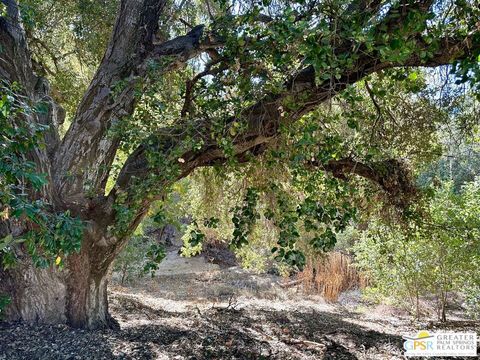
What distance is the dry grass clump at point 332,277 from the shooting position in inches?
347

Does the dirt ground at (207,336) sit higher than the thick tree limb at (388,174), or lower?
lower

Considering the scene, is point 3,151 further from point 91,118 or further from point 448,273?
point 448,273

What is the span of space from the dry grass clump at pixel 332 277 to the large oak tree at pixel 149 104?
5.30 metres

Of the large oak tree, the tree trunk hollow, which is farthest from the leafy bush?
the tree trunk hollow

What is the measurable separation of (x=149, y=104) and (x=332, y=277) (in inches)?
283

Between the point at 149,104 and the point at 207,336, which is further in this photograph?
the point at 207,336

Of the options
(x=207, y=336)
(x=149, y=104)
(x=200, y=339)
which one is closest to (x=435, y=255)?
(x=207, y=336)

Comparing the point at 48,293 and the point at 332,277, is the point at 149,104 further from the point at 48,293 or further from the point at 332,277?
the point at 332,277

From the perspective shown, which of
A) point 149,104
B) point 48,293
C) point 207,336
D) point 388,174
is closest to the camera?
point 149,104

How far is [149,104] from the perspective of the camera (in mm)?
2998

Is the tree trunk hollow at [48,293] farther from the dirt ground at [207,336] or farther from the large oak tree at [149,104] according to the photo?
the dirt ground at [207,336]

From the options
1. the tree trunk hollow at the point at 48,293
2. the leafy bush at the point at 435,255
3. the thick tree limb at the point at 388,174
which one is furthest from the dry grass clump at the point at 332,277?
the tree trunk hollow at the point at 48,293

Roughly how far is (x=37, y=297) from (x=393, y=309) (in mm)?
6708

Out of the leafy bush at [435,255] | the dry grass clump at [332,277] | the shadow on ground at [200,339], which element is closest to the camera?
the shadow on ground at [200,339]
